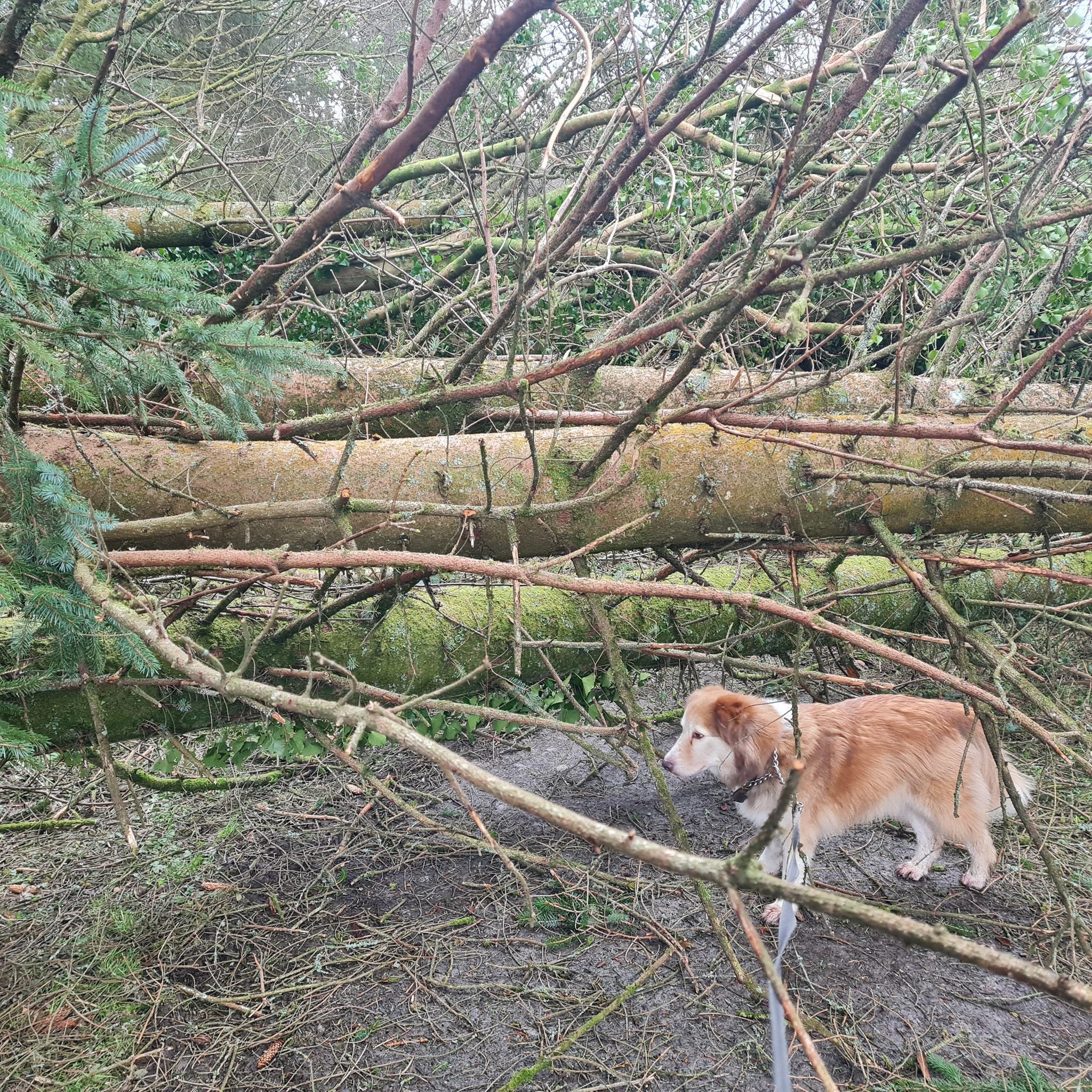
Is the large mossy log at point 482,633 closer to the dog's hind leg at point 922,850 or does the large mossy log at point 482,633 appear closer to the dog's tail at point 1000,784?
the dog's tail at point 1000,784

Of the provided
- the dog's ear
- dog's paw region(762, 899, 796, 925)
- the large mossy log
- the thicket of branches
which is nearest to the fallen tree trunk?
the thicket of branches

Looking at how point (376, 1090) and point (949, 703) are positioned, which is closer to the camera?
point (376, 1090)

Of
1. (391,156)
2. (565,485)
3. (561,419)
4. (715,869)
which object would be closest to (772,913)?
(565,485)

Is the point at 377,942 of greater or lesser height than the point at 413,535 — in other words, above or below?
below

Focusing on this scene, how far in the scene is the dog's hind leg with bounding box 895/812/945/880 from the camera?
347 cm

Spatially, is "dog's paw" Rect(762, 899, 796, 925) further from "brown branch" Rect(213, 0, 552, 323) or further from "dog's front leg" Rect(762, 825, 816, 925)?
"brown branch" Rect(213, 0, 552, 323)

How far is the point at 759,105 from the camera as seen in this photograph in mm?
5086

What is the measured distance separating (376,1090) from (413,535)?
6.07ft

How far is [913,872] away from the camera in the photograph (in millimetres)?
3479

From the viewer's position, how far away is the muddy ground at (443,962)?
2.46 meters

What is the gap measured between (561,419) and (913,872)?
8.94 ft

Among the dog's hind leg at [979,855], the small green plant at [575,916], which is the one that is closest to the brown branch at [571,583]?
the dog's hind leg at [979,855]

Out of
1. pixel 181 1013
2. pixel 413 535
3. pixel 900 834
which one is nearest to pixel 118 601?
pixel 413 535

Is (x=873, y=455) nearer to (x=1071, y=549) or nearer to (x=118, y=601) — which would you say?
(x=1071, y=549)
